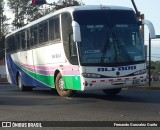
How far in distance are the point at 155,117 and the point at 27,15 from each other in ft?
251

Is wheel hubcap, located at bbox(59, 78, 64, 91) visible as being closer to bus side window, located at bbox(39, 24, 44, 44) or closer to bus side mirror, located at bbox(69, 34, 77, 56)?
bus side mirror, located at bbox(69, 34, 77, 56)

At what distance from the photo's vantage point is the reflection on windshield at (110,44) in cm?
1527

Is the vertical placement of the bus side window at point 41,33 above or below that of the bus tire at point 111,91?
above

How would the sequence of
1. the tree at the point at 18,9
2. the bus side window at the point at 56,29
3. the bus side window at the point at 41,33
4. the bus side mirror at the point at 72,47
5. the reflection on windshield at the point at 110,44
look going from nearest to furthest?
the reflection on windshield at the point at 110,44 < the bus side mirror at the point at 72,47 < the bus side window at the point at 56,29 < the bus side window at the point at 41,33 < the tree at the point at 18,9

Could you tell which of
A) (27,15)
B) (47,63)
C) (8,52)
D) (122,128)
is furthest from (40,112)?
(27,15)

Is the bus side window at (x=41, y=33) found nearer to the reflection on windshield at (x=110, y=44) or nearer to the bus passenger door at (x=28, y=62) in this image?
the bus passenger door at (x=28, y=62)

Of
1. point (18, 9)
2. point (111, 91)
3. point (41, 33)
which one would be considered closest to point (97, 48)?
point (111, 91)

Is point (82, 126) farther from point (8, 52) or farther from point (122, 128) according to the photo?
point (8, 52)

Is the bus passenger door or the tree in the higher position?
the tree

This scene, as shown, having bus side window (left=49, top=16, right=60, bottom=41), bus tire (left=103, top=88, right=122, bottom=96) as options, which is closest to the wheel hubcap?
bus side window (left=49, top=16, right=60, bottom=41)

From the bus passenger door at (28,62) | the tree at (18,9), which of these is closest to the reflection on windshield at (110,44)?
the bus passenger door at (28,62)

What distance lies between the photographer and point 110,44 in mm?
15516

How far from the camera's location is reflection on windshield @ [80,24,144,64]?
15266 millimetres

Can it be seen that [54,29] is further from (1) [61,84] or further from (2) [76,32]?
(2) [76,32]
